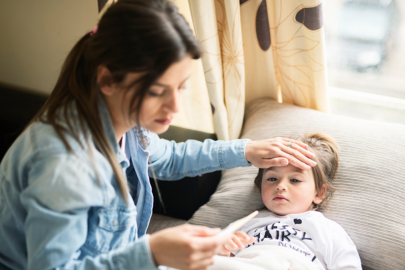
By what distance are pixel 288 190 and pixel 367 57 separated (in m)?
0.71

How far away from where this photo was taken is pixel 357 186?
1.08 meters

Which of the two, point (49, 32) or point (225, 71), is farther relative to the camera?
point (49, 32)

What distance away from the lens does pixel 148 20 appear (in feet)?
2.14

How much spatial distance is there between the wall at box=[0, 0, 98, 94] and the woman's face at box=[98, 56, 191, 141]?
3.09 ft

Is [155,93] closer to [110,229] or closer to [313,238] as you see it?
[110,229]

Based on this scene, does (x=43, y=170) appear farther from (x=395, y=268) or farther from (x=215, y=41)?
(x=395, y=268)

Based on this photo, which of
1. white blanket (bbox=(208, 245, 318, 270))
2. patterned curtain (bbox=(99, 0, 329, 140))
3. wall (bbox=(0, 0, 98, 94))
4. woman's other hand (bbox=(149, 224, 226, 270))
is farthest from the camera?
wall (bbox=(0, 0, 98, 94))

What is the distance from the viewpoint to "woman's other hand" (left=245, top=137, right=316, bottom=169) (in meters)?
0.99

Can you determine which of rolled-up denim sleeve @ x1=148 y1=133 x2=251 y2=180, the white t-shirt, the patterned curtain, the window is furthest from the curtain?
the white t-shirt

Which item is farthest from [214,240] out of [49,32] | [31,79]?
[31,79]

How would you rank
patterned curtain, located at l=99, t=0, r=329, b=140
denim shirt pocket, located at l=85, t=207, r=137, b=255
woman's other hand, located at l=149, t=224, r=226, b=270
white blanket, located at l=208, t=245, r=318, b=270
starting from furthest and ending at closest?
1. patterned curtain, located at l=99, t=0, r=329, b=140
2. white blanket, located at l=208, t=245, r=318, b=270
3. denim shirt pocket, located at l=85, t=207, r=137, b=255
4. woman's other hand, located at l=149, t=224, r=226, b=270

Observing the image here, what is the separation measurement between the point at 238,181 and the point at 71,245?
2.36ft

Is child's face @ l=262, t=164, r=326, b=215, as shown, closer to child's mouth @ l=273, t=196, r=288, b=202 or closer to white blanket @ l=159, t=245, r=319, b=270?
child's mouth @ l=273, t=196, r=288, b=202

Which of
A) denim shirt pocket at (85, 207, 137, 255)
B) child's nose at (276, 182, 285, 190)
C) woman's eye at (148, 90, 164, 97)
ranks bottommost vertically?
child's nose at (276, 182, 285, 190)
